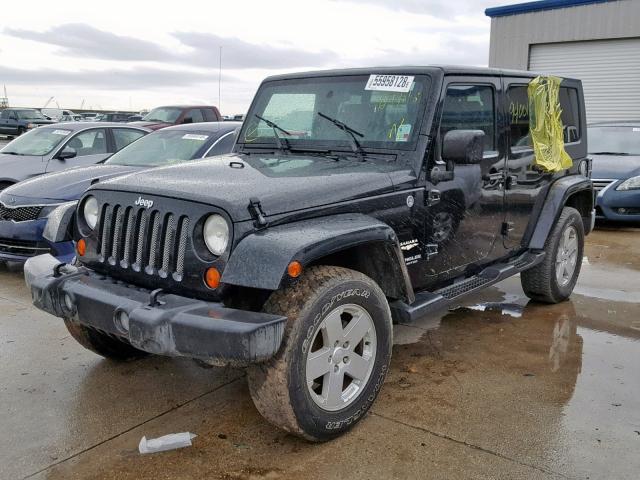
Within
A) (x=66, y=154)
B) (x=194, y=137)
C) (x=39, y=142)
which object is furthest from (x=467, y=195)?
(x=39, y=142)

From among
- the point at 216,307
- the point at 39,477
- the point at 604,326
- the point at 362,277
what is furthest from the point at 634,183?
the point at 39,477

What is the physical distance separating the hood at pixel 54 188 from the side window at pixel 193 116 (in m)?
9.56

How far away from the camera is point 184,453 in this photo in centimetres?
309

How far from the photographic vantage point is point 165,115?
53.4ft

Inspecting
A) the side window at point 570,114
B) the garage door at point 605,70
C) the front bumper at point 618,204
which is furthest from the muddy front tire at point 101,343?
the garage door at point 605,70

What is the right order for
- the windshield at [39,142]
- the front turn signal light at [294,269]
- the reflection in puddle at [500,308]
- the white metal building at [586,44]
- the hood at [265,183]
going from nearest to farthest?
1. the front turn signal light at [294,269]
2. the hood at [265,183]
3. the reflection in puddle at [500,308]
4. the windshield at [39,142]
5. the white metal building at [586,44]

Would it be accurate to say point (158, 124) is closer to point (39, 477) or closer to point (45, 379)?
point (45, 379)

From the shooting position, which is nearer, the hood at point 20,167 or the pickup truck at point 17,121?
the hood at point 20,167

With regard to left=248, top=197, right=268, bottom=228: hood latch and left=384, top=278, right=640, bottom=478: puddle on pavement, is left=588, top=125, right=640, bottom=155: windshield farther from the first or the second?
left=248, top=197, right=268, bottom=228: hood latch

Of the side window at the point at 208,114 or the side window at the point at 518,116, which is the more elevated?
the side window at the point at 208,114

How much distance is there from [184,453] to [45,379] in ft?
4.55

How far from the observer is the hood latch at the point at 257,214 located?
9.57 ft

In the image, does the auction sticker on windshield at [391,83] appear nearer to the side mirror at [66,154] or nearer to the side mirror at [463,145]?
the side mirror at [463,145]

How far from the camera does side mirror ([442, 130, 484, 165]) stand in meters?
3.65
